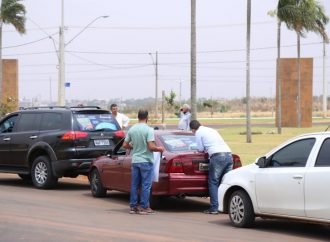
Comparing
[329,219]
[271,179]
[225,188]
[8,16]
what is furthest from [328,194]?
[8,16]

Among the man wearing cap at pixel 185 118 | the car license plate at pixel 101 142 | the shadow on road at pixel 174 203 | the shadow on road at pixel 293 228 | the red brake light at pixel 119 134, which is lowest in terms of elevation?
the shadow on road at pixel 174 203

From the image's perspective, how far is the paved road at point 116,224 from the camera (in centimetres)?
959

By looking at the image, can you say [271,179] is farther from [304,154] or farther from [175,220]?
[175,220]

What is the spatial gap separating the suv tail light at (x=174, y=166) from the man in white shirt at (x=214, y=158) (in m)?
0.51

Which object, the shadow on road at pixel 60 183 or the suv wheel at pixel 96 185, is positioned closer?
the suv wheel at pixel 96 185

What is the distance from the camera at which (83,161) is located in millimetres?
15297

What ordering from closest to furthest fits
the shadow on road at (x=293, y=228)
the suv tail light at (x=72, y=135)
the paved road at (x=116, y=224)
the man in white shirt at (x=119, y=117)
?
1. the paved road at (x=116, y=224)
2. the shadow on road at (x=293, y=228)
3. the suv tail light at (x=72, y=135)
4. the man in white shirt at (x=119, y=117)

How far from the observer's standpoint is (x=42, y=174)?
1581 centimetres

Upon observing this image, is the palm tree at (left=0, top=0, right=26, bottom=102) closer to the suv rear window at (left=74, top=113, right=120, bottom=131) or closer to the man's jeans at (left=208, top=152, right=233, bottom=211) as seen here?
the suv rear window at (left=74, top=113, right=120, bottom=131)

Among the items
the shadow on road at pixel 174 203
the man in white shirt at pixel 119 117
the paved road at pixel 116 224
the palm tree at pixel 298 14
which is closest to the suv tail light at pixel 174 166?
the paved road at pixel 116 224

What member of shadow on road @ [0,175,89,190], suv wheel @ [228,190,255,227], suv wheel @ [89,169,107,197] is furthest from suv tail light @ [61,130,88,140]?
suv wheel @ [228,190,255,227]

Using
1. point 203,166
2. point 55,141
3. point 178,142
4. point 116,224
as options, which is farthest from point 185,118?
point 116,224

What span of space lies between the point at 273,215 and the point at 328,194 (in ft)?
4.10

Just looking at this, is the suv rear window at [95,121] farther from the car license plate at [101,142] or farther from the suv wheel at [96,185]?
the suv wheel at [96,185]
